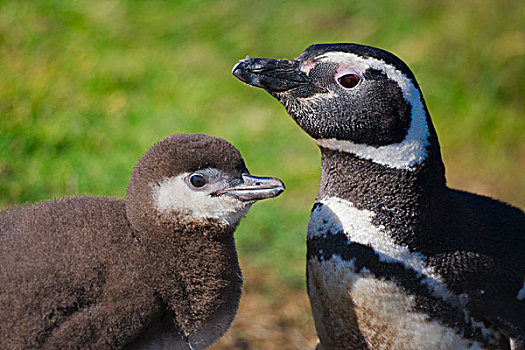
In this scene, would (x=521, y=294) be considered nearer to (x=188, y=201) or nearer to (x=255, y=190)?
(x=255, y=190)

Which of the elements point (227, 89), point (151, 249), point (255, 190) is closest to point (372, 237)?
point (255, 190)

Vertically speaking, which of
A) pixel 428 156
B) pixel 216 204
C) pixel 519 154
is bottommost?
pixel 216 204

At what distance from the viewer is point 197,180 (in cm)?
250

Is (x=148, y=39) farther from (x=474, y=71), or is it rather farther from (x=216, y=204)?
(x=216, y=204)

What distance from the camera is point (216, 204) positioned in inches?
98.7

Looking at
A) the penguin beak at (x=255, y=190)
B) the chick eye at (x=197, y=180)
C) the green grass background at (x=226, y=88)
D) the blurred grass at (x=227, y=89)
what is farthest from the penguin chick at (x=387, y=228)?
the green grass background at (x=226, y=88)

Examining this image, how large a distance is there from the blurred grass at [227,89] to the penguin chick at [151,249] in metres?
1.79

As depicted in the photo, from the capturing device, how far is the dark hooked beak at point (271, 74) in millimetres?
2967

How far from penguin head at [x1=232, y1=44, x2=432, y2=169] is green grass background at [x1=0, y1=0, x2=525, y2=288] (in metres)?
1.83

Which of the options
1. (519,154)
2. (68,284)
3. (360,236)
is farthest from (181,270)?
(519,154)

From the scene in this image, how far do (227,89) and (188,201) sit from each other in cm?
385

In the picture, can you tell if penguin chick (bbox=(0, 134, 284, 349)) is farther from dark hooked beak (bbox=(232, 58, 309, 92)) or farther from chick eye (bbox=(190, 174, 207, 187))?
dark hooked beak (bbox=(232, 58, 309, 92))

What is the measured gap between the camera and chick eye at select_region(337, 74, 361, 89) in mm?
2879

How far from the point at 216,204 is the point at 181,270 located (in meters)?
0.25
